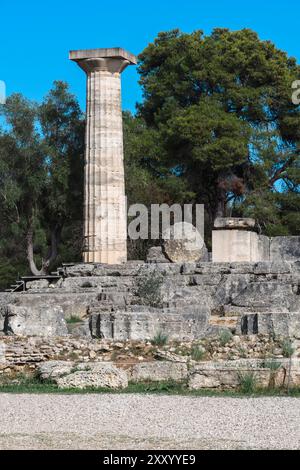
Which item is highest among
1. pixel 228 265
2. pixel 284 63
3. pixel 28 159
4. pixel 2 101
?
pixel 284 63

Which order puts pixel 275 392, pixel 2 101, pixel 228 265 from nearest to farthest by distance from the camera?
pixel 275 392
pixel 228 265
pixel 2 101

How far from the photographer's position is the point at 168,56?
4334 centimetres

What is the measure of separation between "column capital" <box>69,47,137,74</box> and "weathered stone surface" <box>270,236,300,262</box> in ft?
23.6

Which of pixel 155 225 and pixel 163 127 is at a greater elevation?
pixel 163 127

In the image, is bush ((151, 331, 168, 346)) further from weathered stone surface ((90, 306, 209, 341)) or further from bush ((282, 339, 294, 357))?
bush ((282, 339, 294, 357))

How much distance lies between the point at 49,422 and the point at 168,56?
35766 millimetres

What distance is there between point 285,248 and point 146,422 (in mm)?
17601

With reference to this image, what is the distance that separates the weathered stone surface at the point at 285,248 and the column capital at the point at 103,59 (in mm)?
7197

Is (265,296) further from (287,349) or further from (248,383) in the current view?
(248,383)

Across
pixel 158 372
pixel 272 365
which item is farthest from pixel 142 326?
pixel 272 365

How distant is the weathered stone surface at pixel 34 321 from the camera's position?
14.9m
